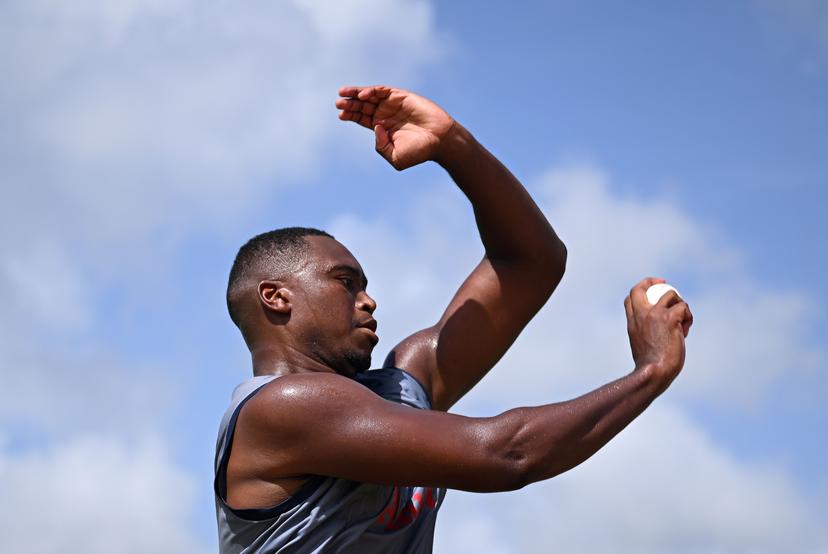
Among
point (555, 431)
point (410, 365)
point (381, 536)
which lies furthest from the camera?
point (410, 365)

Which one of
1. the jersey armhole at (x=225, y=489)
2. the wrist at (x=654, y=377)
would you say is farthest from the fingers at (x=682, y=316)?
the jersey armhole at (x=225, y=489)

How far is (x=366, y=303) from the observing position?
6.37m

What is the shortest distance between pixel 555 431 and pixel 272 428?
4.36ft

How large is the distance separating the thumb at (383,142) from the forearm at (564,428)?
1.73 m

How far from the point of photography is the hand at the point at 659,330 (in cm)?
541

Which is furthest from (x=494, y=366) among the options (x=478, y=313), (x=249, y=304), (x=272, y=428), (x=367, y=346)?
(x=272, y=428)

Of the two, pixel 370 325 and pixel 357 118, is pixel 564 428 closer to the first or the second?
pixel 370 325

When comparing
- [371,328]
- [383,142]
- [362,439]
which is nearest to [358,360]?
[371,328]

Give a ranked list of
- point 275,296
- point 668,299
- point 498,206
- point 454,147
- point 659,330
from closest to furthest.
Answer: point 659,330 < point 668,299 < point 275,296 < point 454,147 < point 498,206

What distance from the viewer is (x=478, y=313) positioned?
712cm

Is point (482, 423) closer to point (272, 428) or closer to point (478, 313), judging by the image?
point (272, 428)

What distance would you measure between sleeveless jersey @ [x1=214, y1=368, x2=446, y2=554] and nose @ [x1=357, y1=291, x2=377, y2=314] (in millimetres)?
704

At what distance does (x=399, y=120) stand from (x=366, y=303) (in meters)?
1.05

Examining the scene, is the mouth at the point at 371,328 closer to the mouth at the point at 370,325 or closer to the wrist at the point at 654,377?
the mouth at the point at 370,325
